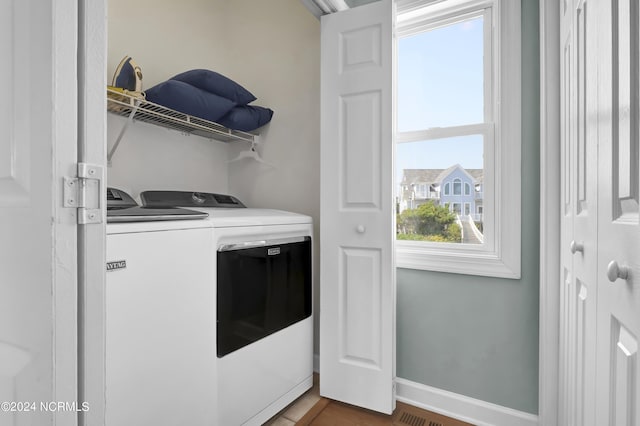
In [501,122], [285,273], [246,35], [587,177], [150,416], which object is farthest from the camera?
[246,35]

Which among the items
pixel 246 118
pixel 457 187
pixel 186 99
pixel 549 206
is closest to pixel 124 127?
pixel 186 99

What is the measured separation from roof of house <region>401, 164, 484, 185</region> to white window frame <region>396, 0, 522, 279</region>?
0.16 ft

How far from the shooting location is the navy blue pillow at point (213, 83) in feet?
5.73

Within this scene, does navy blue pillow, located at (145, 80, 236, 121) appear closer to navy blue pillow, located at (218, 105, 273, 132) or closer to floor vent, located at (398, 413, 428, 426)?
navy blue pillow, located at (218, 105, 273, 132)

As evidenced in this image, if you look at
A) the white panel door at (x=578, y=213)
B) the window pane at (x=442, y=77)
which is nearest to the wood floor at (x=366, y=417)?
the white panel door at (x=578, y=213)

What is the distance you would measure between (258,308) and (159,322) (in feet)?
1.65

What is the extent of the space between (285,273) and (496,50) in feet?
5.22

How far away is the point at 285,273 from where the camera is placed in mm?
1693

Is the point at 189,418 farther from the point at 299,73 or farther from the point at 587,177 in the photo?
the point at 299,73

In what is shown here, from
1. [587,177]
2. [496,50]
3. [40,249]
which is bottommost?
[40,249]

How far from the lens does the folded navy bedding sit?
1646mm

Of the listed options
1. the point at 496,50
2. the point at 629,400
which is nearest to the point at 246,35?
the point at 496,50

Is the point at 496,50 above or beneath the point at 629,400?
above

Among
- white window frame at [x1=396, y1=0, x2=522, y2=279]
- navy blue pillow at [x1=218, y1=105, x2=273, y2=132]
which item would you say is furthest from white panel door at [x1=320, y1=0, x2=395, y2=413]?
navy blue pillow at [x1=218, y1=105, x2=273, y2=132]
